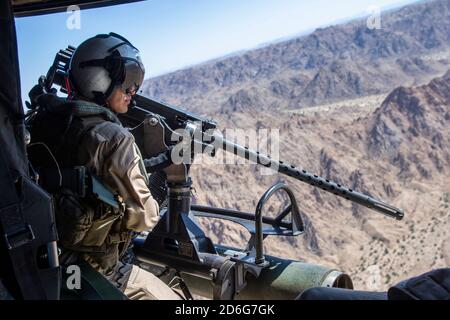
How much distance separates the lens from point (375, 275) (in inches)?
898

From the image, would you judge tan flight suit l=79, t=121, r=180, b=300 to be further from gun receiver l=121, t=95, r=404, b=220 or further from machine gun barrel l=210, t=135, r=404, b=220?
machine gun barrel l=210, t=135, r=404, b=220

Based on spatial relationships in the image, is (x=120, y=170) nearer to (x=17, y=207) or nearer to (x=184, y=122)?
(x=17, y=207)

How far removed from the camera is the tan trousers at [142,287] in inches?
109

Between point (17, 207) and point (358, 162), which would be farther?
point (358, 162)

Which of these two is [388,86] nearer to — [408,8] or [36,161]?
[408,8]

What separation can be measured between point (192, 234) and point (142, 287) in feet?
1.88

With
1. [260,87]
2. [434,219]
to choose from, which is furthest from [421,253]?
[260,87]

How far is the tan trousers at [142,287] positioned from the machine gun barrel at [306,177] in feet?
3.96

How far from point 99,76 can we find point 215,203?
87.6ft

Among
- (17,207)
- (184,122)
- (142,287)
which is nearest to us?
(17,207)


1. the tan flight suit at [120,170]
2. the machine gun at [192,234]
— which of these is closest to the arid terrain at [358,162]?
the machine gun at [192,234]

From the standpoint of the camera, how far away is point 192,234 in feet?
10.7

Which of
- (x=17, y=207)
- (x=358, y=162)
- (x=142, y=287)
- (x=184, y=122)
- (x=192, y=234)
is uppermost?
(x=184, y=122)

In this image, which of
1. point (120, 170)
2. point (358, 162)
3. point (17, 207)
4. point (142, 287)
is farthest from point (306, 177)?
point (358, 162)
